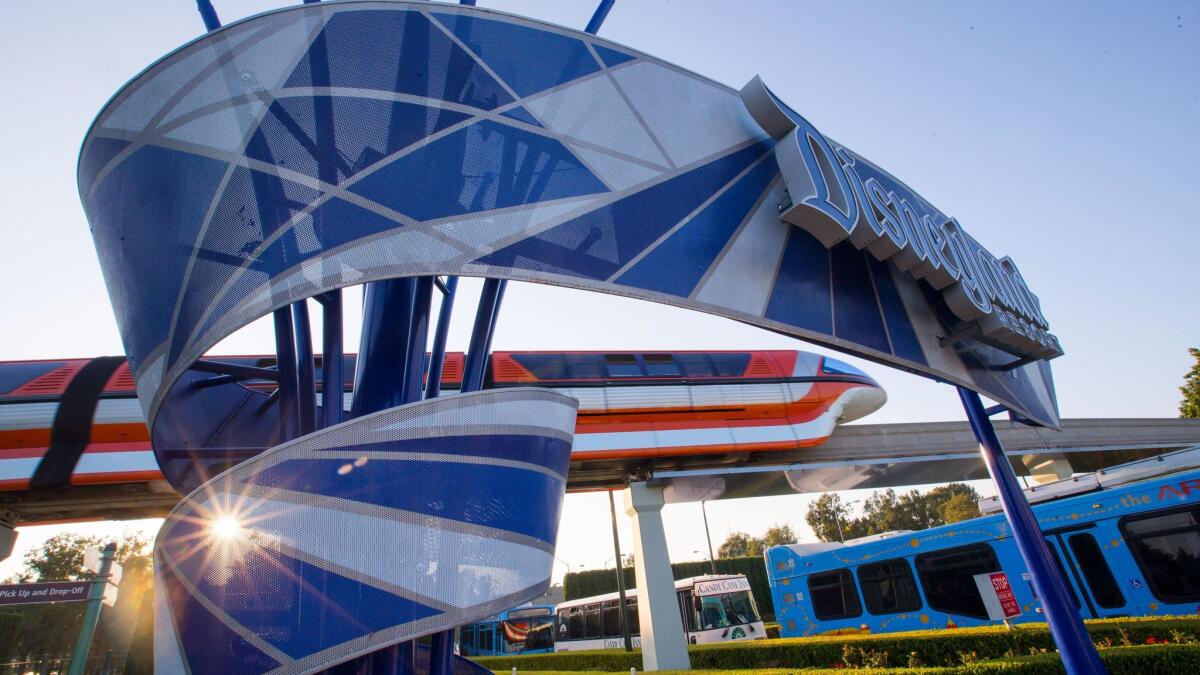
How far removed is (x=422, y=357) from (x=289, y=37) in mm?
2637

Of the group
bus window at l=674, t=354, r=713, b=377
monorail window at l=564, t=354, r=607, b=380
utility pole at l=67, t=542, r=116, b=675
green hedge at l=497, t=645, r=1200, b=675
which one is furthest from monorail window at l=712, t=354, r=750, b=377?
utility pole at l=67, t=542, r=116, b=675

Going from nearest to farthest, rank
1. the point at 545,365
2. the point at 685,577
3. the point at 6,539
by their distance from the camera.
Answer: the point at 6,539
the point at 545,365
the point at 685,577

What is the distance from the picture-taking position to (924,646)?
10.3m

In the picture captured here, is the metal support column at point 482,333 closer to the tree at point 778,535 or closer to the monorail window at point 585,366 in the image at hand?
the monorail window at point 585,366

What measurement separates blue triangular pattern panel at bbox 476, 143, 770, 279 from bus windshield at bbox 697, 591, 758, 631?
16.5 metres

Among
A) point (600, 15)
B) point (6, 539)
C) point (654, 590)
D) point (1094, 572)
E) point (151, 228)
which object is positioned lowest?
point (1094, 572)

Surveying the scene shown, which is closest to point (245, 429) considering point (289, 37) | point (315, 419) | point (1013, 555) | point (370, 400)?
point (315, 419)

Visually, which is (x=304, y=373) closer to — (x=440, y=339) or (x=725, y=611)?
(x=440, y=339)

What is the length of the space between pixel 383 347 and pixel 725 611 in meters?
17.0

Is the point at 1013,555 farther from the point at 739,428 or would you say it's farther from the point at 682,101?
the point at 682,101

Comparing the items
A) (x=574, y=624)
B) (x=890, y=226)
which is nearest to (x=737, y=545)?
(x=574, y=624)

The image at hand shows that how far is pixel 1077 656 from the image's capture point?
19.5 feet

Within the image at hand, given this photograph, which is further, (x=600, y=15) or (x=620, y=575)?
(x=620, y=575)

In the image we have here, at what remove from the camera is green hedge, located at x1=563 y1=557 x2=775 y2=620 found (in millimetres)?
38562
